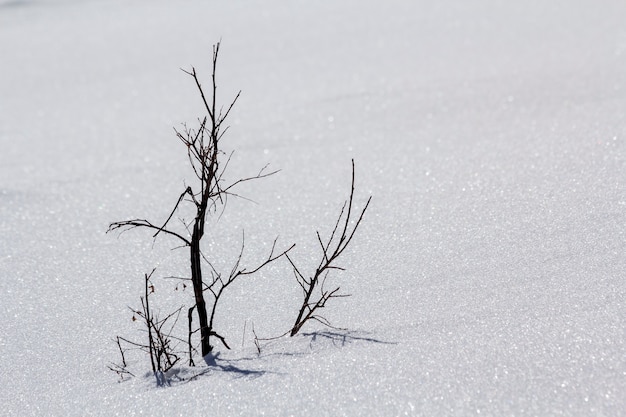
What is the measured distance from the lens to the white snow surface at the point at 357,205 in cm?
153

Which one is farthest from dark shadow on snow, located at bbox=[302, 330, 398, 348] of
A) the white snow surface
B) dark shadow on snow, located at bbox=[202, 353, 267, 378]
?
dark shadow on snow, located at bbox=[202, 353, 267, 378]

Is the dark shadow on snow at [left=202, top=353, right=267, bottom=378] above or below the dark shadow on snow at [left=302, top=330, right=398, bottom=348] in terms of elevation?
below

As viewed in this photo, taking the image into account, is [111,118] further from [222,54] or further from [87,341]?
[87,341]

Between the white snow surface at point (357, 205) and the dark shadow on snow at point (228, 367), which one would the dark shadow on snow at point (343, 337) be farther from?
the dark shadow on snow at point (228, 367)

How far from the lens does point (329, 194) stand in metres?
2.63

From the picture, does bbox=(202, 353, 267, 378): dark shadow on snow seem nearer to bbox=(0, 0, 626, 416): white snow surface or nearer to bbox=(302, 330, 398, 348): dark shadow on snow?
bbox=(0, 0, 626, 416): white snow surface

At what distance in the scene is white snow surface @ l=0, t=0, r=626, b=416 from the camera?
153cm

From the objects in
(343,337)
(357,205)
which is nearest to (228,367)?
(343,337)

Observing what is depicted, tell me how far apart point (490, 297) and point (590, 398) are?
483mm

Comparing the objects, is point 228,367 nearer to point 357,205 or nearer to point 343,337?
point 343,337

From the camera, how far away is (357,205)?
2527 millimetres

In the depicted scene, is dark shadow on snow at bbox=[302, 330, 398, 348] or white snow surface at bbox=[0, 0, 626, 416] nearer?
white snow surface at bbox=[0, 0, 626, 416]

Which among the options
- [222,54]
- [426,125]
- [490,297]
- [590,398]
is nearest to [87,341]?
[490,297]

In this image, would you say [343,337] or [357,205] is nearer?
[343,337]
